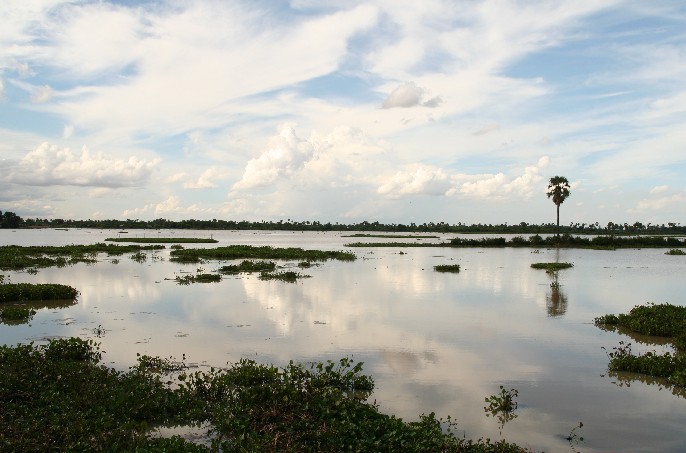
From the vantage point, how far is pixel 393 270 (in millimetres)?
40781

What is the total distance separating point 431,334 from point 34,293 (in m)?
19.0

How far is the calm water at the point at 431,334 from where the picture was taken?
10.7m

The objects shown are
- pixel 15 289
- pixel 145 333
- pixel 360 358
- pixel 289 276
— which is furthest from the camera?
pixel 289 276

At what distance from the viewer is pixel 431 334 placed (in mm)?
18078

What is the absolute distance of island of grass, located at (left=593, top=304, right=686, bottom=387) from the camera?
1324cm

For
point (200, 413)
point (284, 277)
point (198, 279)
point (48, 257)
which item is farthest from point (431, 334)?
point (48, 257)

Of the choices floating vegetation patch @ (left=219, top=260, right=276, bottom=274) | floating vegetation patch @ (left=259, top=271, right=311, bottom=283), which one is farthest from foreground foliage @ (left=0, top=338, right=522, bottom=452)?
floating vegetation patch @ (left=219, top=260, right=276, bottom=274)

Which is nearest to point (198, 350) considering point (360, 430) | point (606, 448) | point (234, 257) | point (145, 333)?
point (145, 333)

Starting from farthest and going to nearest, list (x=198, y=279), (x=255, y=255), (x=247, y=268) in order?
(x=255, y=255) < (x=247, y=268) < (x=198, y=279)

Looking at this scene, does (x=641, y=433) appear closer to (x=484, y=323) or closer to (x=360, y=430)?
(x=360, y=430)

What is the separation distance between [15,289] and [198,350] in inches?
565

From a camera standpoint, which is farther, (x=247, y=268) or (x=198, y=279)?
(x=247, y=268)

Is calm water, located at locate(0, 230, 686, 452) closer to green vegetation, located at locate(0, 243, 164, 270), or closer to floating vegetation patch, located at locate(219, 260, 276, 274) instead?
floating vegetation patch, located at locate(219, 260, 276, 274)

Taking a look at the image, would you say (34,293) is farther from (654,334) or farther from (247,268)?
(654,334)
